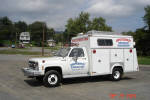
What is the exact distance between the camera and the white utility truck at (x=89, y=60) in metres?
8.44

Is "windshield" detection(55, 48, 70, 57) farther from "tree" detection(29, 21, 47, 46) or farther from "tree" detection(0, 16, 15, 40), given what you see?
"tree" detection(29, 21, 47, 46)

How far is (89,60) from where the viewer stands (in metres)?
9.49

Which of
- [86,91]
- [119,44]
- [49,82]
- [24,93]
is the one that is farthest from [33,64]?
[119,44]

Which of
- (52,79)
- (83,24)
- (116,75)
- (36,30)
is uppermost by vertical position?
(36,30)

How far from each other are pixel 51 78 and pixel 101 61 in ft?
9.96

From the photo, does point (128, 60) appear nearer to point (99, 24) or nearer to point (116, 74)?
point (116, 74)

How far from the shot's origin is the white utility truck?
844cm

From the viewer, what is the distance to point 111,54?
33.4ft

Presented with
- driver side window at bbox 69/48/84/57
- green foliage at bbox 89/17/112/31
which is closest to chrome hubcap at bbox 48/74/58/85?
driver side window at bbox 69/48/84/57

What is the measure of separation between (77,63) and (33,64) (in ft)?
7.22

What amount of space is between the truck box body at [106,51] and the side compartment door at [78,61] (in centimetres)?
30

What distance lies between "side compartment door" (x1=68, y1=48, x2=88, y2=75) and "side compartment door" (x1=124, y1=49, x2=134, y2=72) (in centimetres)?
275

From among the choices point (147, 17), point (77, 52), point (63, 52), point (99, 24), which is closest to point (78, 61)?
point (77, 52)

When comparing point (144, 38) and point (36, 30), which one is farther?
point (36, 30)
